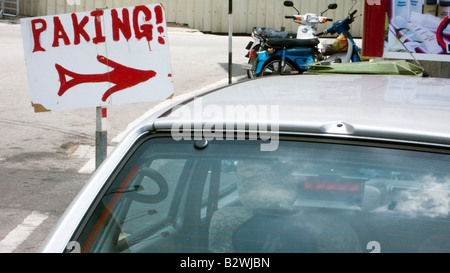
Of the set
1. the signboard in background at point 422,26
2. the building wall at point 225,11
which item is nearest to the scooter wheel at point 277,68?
the signboard in background at point 422,26

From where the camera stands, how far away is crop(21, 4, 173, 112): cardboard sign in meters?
6.75

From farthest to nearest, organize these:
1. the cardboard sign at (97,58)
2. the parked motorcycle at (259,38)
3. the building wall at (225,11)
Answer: the building wall at (225,11), the parked motorcycle at (259,38), the cardboard sign at (97,58)

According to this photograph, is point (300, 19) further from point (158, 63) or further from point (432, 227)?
point (432, 227)

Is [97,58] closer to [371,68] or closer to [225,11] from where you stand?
[371,68]

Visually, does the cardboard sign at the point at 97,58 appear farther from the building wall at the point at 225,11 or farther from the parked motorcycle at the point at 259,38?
the building wall at the point at 225,11

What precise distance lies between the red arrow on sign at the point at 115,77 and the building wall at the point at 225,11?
20284 mm

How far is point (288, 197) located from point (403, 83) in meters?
1.44

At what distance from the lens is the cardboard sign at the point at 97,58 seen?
6.75 metres

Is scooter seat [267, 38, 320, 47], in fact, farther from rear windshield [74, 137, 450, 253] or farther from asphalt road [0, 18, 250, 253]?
rear windshield [74, 137, 450, 253]

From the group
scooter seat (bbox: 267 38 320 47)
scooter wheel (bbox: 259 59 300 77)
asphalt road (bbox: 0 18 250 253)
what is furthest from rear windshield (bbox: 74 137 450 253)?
scooter wheel (bbox: 259 59 300 77)

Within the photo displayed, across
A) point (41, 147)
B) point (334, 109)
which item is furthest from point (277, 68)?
point (334, 109)

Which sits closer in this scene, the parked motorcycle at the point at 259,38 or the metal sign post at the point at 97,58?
the metal sign post at the point at 97,58
